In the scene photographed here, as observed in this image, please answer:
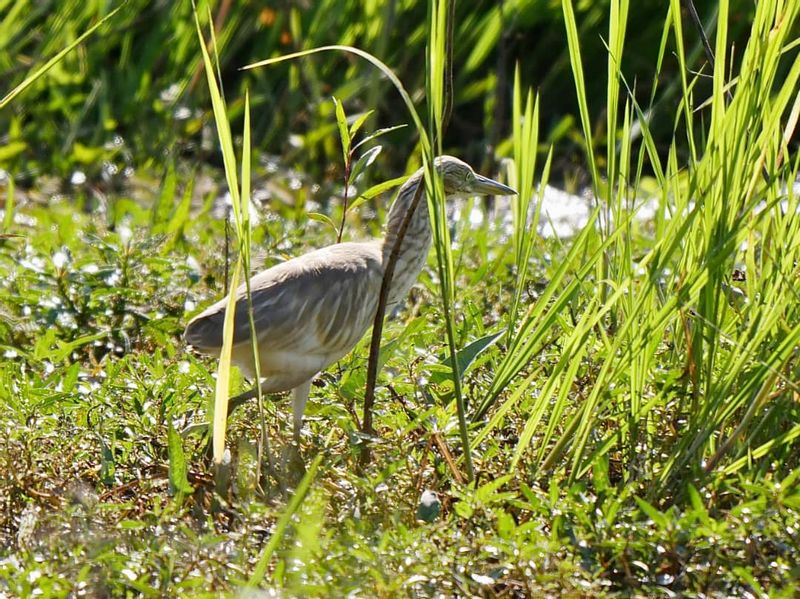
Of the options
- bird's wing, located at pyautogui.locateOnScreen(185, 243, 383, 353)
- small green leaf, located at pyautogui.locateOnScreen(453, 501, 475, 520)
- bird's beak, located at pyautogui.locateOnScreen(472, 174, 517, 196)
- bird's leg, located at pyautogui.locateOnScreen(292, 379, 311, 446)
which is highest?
bird's beak, located at pyautogui.locateOnScreen(472, 174, 517, 196)

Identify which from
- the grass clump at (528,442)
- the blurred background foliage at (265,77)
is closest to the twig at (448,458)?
the grass clump at (528,442)

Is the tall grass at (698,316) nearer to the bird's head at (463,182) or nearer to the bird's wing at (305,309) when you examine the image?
the bird's wing at (305,309)

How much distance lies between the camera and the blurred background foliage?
630cm

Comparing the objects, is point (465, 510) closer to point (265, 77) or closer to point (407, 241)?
point (407, 241)

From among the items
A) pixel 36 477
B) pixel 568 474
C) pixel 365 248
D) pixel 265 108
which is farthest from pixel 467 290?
pixel 265 108

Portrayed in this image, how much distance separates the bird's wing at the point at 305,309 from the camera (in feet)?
10.7

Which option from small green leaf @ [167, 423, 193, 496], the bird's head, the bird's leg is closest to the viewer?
small green leaf @ [167, 423, 193, 496]

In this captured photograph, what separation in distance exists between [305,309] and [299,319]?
36 millimetres

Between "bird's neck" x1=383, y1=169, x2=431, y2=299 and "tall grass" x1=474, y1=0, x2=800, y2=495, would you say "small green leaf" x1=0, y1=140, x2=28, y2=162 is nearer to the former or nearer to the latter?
"bird's neck" x1=383, y1=169, x2=431, y2=299

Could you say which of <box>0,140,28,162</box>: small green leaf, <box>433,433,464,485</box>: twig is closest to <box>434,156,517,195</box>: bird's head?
<box>433,433,464,485</box>: twig

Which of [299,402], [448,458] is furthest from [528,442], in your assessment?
[299,402]

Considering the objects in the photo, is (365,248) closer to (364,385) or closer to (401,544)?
(364,385)

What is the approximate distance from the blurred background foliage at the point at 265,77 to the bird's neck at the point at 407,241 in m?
2.39

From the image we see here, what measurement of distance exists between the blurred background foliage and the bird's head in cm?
217
